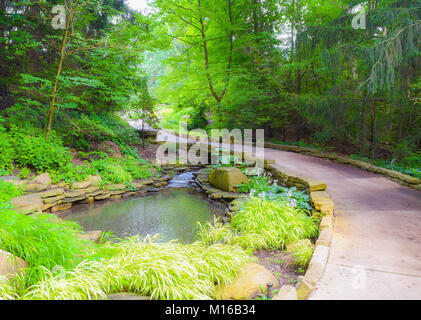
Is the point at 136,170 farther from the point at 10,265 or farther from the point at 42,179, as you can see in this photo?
the point at 10,265

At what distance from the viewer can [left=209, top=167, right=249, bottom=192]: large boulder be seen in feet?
20.6

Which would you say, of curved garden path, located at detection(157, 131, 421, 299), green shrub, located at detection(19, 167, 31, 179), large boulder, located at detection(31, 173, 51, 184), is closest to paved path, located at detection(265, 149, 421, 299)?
curved garden path, located at detection(157, 131, 421, 299)

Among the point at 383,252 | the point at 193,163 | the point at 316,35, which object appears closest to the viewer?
the point at 383,252

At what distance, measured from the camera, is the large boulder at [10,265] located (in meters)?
1.85

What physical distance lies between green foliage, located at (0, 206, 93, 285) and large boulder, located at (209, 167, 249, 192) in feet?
14.3

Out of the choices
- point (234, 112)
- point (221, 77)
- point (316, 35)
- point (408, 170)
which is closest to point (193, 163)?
point (234, 112)

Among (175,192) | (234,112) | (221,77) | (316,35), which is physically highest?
(316,35)

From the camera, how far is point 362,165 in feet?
20.2

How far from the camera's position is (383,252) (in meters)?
2.39
